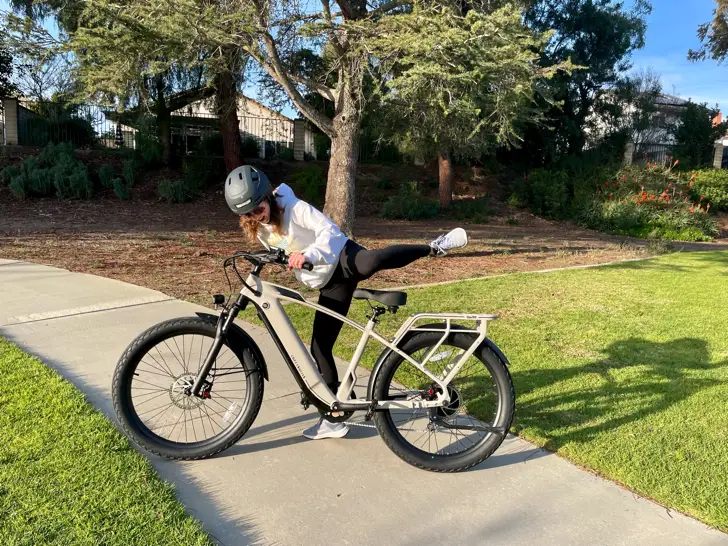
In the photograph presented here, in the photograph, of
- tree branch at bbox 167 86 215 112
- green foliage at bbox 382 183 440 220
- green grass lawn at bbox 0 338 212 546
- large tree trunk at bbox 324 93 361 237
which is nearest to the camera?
green grass lawn at bbox 0 338 212 546

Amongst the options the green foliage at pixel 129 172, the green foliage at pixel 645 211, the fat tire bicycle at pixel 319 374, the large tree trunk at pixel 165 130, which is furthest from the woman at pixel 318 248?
the large tree trunk at pixel 165 130

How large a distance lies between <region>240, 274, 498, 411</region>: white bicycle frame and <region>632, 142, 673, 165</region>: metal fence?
91.8 feet

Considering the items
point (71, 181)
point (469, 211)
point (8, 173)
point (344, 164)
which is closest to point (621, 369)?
point (344, 164)

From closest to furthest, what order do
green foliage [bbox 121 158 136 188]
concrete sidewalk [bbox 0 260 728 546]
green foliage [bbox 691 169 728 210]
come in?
concrete sidewalk [bbox 0 260 728 546], green foliage [bbox 121 158 136 188], green foliage [bbox 691 169 728 210]

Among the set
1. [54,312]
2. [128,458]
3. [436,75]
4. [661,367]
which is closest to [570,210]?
[436,75]

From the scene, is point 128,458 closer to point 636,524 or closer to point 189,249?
point 636,524

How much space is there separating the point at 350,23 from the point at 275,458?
7.41 meters

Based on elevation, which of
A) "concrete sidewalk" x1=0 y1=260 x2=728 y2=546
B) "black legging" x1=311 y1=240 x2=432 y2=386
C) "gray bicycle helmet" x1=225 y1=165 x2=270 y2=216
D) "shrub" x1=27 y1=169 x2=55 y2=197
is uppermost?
"shrub" x1=27 y1=169 x2=55 y2=197

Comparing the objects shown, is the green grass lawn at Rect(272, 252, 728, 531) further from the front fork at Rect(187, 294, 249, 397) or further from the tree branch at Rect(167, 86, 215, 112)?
the tree branch at Rect(167, 86, 215, 112)

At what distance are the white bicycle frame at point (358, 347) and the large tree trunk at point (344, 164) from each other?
7516 millimetres

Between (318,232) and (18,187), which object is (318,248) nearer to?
(318,232)

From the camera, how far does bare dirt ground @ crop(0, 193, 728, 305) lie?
27.8 feet

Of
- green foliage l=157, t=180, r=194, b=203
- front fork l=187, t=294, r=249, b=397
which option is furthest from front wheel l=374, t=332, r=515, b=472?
green foliage l=157, t=180, r=194, b=203

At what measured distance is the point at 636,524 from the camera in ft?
9.21
